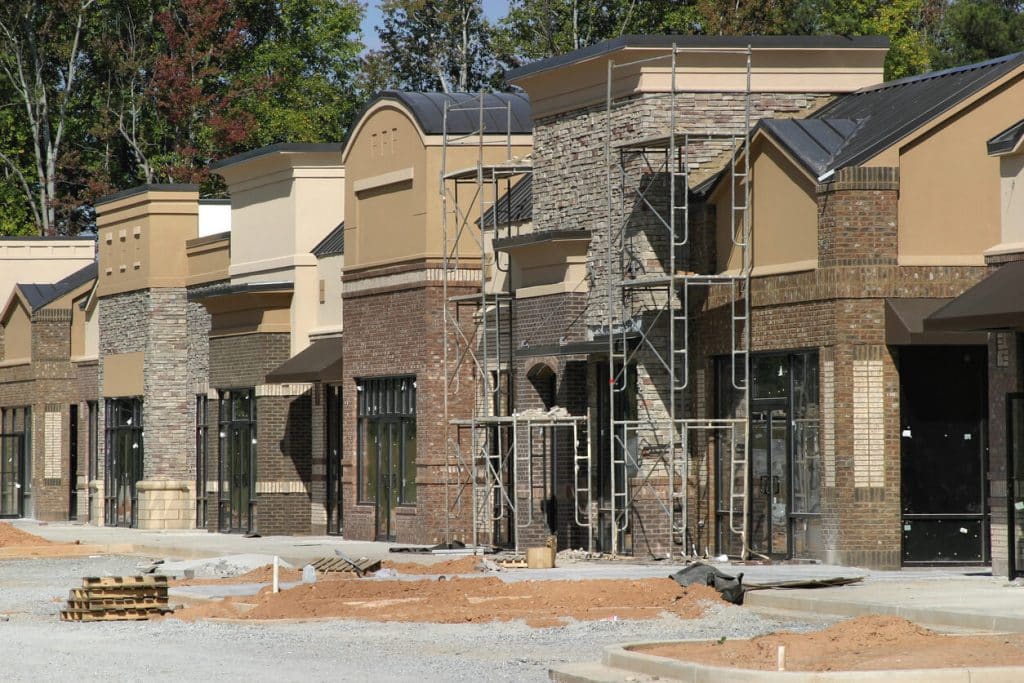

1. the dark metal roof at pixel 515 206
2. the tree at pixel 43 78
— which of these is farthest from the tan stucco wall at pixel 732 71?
the tree at pixel 43 78

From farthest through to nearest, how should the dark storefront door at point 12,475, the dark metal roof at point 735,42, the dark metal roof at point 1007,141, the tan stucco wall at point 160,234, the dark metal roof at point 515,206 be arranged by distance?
the dark storefront door at point 12,475 → the tan stucco wall at point 160,234 → the dark metal roof at point 515,206 → the dark metal roof at point 735,42 → the dark metal roof at point 1007,141

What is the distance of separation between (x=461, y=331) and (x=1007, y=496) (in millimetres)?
13698

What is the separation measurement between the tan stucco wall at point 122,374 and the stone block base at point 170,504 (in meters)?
2.67

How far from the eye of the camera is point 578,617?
2184cm

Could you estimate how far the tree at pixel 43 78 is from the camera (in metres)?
70.2

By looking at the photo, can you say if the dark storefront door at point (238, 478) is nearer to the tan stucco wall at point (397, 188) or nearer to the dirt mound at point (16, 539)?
the dirt mound at point (16, 539)

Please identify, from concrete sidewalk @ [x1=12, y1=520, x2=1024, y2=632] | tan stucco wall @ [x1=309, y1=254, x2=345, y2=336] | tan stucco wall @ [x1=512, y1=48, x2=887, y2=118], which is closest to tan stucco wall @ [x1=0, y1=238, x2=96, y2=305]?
tan stucco wall @ [x1=309, y1=254, x2=345, y2=336]

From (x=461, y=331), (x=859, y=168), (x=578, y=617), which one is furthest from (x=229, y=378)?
(x=578, y=617)

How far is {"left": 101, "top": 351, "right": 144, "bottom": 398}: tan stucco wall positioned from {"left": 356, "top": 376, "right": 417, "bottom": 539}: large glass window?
412 inches

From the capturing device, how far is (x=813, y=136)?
28609 millimetres

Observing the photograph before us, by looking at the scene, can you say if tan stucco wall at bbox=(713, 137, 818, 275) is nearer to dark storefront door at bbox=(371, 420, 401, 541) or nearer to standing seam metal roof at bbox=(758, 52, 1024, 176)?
standing seam metal roof at bbox=(758, 52, 1024, 176)

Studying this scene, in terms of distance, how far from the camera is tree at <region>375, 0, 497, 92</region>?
234 ft

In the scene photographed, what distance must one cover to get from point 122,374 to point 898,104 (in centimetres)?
2489

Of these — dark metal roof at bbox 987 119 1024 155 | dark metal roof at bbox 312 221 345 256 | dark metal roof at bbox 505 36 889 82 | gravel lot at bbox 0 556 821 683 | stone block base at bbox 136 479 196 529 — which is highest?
dark metal roof at bbox 505 36 889 82
